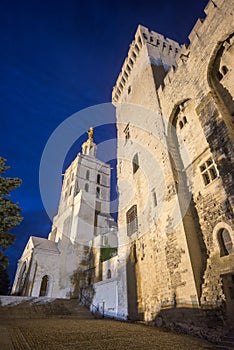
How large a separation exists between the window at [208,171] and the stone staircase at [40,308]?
1094 centimetres

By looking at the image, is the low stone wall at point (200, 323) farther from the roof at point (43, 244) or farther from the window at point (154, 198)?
the roof at point (43, 244)

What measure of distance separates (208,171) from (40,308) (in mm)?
13717

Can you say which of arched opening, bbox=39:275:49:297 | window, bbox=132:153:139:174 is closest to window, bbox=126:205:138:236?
window, bbox=132:153:139:174

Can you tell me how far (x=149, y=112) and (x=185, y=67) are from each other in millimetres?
3211

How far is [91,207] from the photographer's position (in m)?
29.2

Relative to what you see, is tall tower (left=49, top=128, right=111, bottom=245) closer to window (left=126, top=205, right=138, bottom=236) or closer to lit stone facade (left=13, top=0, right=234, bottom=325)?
lit stone facade (left=13, top=0, right=234, bottom=325)

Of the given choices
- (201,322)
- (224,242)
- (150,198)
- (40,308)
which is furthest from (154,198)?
(40,308)

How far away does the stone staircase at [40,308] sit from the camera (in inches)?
461

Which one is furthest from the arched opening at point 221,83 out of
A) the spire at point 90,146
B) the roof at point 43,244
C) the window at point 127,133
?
the spire at point 90,146

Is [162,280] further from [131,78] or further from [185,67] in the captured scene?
[131,78]

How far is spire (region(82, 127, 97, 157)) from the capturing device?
39.8 meters

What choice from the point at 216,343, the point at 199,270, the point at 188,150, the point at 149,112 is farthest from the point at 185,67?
the point at 216,343

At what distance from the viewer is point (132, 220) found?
1198 centimetres

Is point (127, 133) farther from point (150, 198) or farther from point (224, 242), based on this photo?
point (224, 242)
